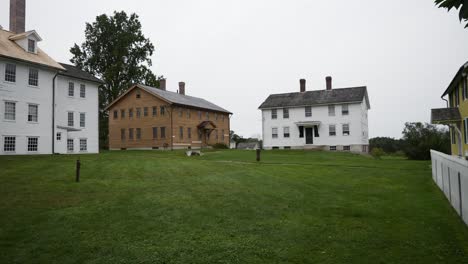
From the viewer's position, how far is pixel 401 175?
17266mm

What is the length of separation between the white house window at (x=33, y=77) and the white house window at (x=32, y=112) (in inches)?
71.9

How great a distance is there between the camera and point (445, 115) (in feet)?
81.6

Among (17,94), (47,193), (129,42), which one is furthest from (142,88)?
(47,193)

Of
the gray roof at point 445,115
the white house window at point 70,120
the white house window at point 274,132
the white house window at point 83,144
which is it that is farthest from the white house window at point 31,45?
the gray roof at point 445,115

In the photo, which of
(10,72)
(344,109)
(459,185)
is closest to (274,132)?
(344,109)

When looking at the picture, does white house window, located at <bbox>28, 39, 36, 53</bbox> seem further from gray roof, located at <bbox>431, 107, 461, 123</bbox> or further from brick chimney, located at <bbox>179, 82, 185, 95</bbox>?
gray roof, located at <bbox>431, 107, 461, 123</bbox>

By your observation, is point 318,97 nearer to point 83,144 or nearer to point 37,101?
point 83,144

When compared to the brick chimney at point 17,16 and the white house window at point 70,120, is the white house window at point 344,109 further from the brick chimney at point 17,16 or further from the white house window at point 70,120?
the brick chimney at point 17,16

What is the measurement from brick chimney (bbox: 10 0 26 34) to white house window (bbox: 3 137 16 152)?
484 inches

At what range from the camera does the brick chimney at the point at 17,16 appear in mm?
32281

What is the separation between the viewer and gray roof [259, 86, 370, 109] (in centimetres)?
4262

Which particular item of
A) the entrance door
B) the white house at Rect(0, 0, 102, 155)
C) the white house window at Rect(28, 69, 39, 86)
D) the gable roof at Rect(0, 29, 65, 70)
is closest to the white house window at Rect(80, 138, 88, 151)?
the white house at Rect(0, 0, 102, 155)

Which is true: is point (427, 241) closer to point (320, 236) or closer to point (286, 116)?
point (320, 236)

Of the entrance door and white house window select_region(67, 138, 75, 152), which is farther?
the entrance door
